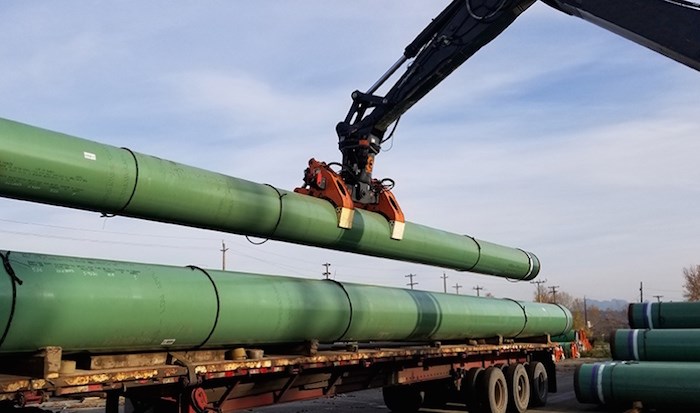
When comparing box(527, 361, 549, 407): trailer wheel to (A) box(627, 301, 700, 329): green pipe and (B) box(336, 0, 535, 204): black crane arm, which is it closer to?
(A) box(627, 301, 700, 329): green pipe

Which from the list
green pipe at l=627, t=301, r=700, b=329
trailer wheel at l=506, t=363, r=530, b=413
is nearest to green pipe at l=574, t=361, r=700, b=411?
trailer wheel at l=506, t=363, r=530, b=413

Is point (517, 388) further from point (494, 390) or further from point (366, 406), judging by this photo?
point (366, 406)

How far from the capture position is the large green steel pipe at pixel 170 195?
6.34 meters

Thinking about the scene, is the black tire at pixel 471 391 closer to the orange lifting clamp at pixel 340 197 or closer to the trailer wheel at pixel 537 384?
the trailer wheel at pixel 537 384

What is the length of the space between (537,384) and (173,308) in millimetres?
10859

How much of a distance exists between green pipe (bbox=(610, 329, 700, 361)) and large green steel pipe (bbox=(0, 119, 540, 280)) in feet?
22.3

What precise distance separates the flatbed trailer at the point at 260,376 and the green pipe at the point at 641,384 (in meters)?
1.77

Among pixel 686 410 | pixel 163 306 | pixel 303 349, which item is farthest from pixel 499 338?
pixel 163 306

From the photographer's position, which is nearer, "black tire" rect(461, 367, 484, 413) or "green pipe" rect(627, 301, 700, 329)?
"black tire" rect(461, 367, 484, 413)

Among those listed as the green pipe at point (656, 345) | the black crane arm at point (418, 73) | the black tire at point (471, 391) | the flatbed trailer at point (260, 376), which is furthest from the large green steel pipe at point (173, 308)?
the green pipe at point (656, 345)

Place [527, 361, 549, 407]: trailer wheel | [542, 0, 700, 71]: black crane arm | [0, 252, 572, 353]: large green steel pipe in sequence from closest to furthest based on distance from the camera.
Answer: [0, 252, 572, 353]: large green steel pipe → [542, 0, 700, 71]: black crane arm → [527, 361, 549, 407]: trailer wheel

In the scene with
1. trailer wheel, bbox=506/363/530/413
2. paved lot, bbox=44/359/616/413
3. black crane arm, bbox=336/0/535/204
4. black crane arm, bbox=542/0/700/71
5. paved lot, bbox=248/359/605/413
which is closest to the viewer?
black crane arm, bbox=542/0/700/71

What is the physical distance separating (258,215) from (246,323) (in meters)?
1.82

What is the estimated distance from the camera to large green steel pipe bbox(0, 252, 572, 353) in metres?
5.58
